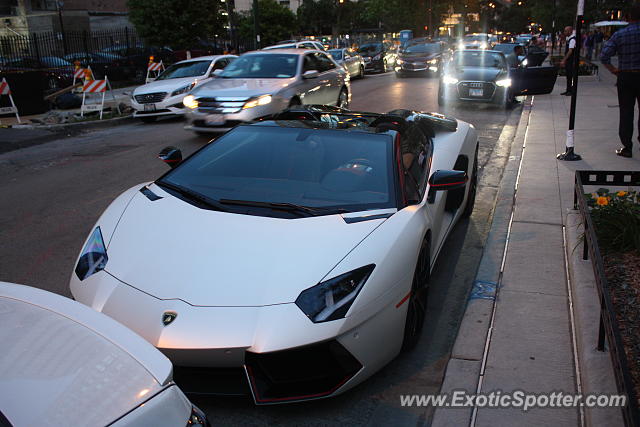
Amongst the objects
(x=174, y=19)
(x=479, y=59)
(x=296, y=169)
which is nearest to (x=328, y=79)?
(x=479, y=59)

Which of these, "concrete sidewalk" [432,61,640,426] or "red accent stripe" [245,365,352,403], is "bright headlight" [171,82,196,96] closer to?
"concrete sidewalk" [432,61,640,426]

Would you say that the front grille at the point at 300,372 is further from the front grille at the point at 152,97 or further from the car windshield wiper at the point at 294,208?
the front grille at the point at 152,97

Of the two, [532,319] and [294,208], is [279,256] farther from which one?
[532,319]

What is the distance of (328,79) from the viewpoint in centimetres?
1452

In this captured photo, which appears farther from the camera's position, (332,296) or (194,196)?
(194,196)

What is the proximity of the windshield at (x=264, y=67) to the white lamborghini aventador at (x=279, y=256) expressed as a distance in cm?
846

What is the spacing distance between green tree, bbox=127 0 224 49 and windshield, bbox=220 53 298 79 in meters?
14.6

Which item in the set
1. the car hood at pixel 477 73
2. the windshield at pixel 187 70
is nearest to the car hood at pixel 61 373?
the windshield at pixel 187 70

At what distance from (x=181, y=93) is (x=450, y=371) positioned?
1321 centimetres

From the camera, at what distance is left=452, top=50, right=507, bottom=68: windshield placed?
17688mm

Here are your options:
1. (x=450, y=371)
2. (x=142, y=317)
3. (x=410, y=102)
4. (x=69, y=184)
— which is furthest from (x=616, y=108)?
(x=142, y=317)

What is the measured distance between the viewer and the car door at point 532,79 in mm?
17219

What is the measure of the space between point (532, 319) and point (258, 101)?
27.7 feet

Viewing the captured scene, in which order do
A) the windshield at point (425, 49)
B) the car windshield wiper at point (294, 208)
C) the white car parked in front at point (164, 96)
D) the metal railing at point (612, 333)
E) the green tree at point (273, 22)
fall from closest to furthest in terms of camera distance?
1. the metal railing at point (612, 333)
2. the car windshield wiper at point (294, 208)
3. the white car parked in front at point (164, 96)
4. the windshield at point (425, 49)
5. the green tree at point (273, 22)
